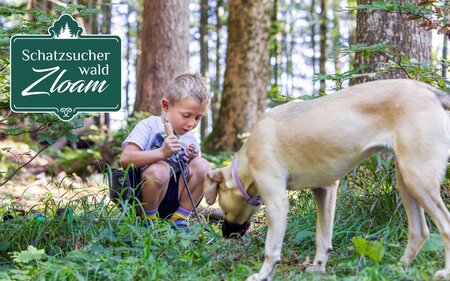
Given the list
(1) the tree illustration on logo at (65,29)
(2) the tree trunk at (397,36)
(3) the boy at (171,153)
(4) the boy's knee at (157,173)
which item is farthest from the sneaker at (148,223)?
(2) the tree trunk at (397,36)

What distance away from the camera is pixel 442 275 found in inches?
123

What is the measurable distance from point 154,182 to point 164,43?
6.56m

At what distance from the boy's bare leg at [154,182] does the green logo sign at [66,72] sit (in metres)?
0.59

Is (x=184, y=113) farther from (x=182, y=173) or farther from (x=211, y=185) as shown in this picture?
(x=211, y=185)

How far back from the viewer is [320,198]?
3873 mm

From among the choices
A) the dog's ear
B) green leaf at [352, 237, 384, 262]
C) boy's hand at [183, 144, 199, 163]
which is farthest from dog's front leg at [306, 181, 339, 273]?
boy's hand at [183, 144, 199, 163]

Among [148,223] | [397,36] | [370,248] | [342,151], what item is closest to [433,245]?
[370,248]

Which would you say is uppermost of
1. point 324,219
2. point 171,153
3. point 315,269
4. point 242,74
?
point 171,153

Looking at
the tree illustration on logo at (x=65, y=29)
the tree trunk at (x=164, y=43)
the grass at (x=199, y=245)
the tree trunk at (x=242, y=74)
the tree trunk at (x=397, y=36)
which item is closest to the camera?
the grass at (x=199, y=245)

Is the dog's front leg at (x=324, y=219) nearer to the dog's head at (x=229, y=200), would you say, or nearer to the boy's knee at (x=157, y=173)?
the dog's head at (x=229, y=200)

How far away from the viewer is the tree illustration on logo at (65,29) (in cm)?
460

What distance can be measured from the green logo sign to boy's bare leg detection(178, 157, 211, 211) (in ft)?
2.72

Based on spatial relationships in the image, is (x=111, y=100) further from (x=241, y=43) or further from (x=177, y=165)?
(x=241, y=43)

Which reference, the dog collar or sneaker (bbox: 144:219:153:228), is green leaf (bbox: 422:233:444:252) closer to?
the dog collar
